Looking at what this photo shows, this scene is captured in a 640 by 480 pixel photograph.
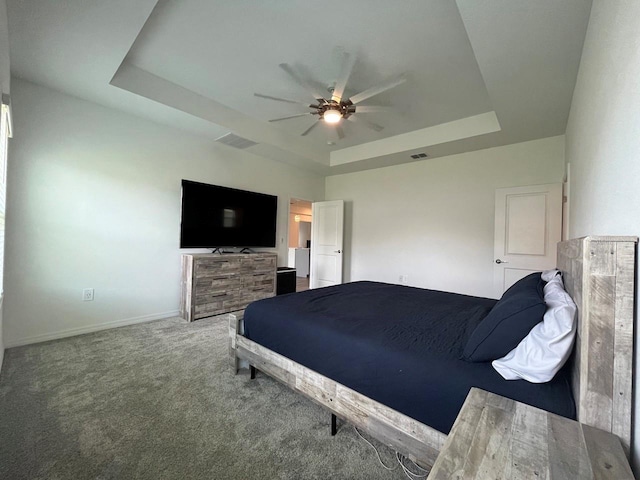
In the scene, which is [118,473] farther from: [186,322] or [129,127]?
[129,127]

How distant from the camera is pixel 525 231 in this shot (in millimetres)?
3430

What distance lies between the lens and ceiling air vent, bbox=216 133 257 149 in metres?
3.76

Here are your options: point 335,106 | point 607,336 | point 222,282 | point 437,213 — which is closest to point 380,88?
point 335,106

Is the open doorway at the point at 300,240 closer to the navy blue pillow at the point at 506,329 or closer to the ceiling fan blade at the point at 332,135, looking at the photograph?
the ceiling fan blade at the point at 332,135

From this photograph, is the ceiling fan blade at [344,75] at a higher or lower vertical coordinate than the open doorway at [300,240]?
higher

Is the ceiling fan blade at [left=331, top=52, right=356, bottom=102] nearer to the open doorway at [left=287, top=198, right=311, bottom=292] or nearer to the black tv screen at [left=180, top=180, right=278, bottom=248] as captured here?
the black tv screen at [left=180, top=180, right=278, bottom=248]

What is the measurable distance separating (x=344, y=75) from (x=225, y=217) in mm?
2723

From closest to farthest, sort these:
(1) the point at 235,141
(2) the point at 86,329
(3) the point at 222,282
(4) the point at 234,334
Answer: (4) the point at 234,334 → (2) the point at 86,329 → (3) the point at 222,282 → (1) the point at 235,141

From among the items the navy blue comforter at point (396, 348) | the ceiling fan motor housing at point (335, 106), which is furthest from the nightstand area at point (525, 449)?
the ceiling fan motor housing at point (335, 106)

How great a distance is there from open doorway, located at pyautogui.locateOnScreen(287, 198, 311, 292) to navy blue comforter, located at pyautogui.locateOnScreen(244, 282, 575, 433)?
525 cm

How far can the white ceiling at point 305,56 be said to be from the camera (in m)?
1.86

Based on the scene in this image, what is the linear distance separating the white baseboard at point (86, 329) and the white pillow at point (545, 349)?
12.4 ft

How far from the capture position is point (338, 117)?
9.32 feet

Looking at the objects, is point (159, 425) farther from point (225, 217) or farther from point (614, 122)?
point (225, 217)
